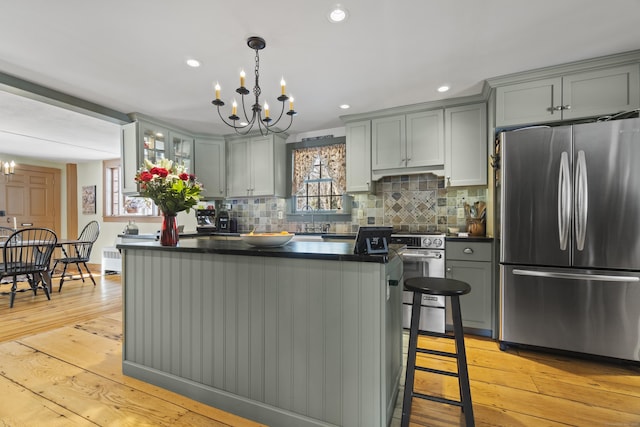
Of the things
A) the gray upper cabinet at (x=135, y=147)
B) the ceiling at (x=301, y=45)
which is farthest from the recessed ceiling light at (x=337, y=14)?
the gray upper cabinet at (x=135, y=147)

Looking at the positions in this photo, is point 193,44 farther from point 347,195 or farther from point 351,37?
point 347,195

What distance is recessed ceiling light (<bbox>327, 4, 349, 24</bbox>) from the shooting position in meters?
1.94

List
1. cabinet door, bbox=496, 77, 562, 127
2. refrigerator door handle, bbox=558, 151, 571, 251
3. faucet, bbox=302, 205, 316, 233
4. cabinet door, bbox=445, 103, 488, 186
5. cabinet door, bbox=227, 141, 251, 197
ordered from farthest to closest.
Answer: cabinet door, bbox=227, 141, 251, 197, faucet, bbox=302, 205, 316, 233, cabinet door, bbox=445, 103, 488, 186, cabinet door, bbox=496, 77, 562, 127, refrigerator door handle, bbox=558, 151, 571, 251

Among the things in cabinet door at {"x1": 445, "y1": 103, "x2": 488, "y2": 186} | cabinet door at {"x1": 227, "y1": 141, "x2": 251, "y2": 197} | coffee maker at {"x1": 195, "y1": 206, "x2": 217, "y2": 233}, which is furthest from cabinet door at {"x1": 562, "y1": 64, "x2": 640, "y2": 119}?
coffee maker at {"x1": 195, "y1": 206, "x2": 217, "y2": 233}

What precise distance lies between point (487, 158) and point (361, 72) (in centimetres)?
158

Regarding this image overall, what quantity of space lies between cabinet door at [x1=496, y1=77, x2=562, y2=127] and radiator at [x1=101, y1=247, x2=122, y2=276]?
6633 mm

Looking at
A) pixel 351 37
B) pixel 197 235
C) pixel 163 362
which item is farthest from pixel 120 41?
pixel 197 235

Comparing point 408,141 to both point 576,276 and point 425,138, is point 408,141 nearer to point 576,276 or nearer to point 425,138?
point 425,138

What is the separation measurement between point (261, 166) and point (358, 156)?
1485 mm

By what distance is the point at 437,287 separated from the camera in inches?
61.7

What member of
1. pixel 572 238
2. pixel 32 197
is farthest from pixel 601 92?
pixel 32 197

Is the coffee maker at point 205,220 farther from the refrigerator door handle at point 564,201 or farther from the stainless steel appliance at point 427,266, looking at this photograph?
the refrigerator door handle at point 564,201

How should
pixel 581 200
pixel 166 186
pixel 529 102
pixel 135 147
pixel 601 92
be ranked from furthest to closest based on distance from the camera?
pixel 135 147, pixel 529 102, pixel 601 92, pixel 581 200, pixel 166 186

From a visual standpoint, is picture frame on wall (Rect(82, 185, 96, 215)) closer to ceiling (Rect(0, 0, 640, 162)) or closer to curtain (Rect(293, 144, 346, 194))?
ceiling (Rect(0, 0, 640, 162))
